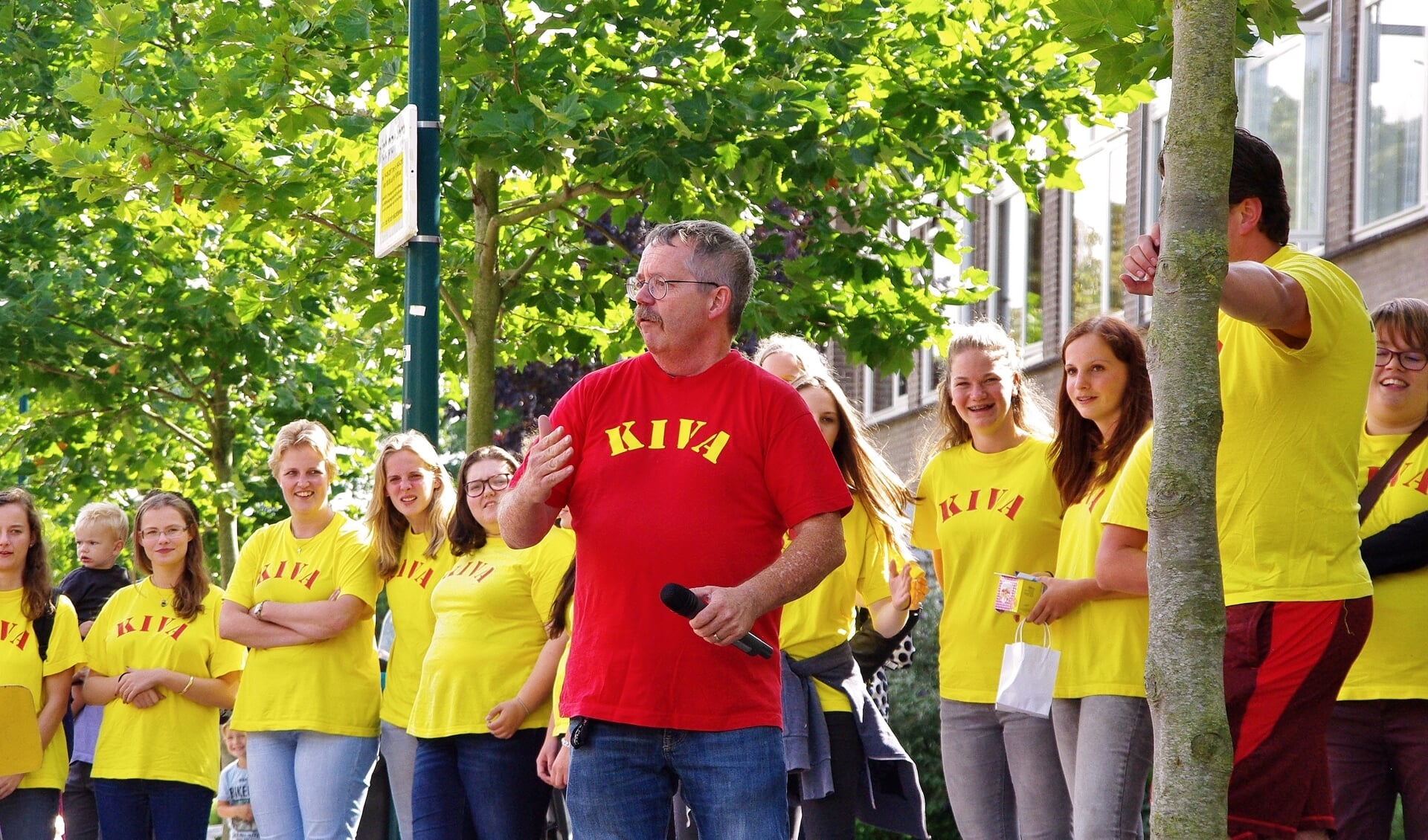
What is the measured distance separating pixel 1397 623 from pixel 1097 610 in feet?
2.90

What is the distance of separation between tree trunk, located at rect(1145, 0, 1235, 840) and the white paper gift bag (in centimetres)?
209

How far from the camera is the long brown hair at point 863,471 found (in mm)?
Result: 6406

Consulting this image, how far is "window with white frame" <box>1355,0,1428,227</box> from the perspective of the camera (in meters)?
13.2

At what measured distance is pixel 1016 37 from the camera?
10.0 meters

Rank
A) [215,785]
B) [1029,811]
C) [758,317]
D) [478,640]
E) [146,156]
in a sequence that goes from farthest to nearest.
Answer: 1. [758,317]
2. [146,156]
3. [215,785]
4. [478,640]
5. [1029,811]

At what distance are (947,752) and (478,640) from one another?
1987mm

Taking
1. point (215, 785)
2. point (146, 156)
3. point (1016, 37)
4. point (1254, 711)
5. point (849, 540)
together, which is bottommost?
point (215, 785)

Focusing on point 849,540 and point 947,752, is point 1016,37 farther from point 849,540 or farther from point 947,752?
point 947,752

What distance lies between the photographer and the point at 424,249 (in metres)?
7.80

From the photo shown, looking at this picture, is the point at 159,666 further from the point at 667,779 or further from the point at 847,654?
the point at 667,779

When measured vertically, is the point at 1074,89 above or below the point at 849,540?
above

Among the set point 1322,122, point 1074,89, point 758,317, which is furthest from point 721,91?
point 1322,122

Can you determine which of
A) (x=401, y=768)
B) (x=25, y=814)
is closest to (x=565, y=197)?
(x=401, y=768)

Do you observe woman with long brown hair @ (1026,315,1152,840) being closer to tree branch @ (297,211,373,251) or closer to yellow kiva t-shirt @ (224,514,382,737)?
yellow kiva t-shirt @ (224,514,382,737)
